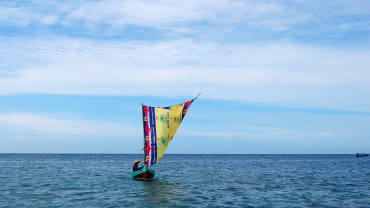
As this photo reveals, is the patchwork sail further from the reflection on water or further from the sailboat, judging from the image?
the reflection on water

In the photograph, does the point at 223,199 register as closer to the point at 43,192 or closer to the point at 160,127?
the point at 160,127

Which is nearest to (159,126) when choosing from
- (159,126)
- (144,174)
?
(159,126)

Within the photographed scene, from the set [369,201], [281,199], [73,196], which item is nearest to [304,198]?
[281,199]

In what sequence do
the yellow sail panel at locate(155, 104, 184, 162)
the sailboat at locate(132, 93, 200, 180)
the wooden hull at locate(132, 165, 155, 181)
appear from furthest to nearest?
the wooden hull at locate(132, 165, 155, 181), the sailboat at locate(132, 93, 200, 180), the yellow sail panel at locate(155, 104, 184, 162)

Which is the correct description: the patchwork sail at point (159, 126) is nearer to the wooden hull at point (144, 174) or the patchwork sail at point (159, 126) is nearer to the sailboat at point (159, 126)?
the sailboat at point (159, 126)

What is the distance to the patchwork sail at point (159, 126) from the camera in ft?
131

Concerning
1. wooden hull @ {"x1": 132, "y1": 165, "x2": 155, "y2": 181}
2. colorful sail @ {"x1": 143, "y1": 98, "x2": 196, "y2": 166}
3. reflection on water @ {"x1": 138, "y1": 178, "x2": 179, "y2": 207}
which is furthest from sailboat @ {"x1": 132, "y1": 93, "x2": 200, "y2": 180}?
wooden hull @ {"x1": 132, "y1": 165, "x2": 155, "y2": 181}

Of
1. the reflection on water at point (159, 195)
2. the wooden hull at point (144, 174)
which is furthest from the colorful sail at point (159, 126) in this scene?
the wooden hull at point (144, 174)

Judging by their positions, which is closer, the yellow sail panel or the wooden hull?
the yellow sail panel

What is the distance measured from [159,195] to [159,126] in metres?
8.33

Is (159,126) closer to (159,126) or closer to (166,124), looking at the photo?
(159,126)

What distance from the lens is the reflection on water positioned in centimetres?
3011

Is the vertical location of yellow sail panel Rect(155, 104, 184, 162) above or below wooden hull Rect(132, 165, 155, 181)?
above

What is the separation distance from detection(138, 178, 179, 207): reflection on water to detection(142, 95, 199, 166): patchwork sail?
13.2 feet
